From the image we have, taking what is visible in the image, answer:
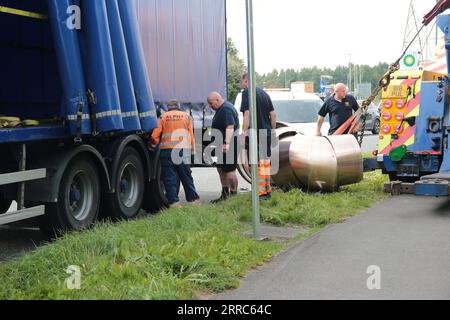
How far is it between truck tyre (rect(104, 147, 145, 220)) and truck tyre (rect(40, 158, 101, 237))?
0.30 metres

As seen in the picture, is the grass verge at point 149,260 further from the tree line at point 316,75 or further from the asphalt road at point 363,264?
the tree line at point 316,75

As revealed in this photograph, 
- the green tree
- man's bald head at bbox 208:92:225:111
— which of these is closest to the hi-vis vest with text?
man's bald head at bbox 208:92:225:111

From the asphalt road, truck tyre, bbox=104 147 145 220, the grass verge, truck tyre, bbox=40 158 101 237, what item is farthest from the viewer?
truck tyre, bbox=104 147 145 220

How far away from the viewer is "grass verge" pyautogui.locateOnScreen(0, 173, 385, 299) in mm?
4957

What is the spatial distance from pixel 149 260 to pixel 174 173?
13.0 feet

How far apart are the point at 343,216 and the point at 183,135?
2469 mm

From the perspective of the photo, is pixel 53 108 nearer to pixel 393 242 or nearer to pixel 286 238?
pixel 286 238

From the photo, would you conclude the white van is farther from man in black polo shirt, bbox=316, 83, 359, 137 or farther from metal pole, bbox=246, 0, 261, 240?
metal pole, bbox=246, 0, 261, 240

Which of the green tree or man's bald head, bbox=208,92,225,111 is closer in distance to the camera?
man's bald head, bbox=208,92,225,111

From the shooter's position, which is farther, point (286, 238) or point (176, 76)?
point (176, 76)

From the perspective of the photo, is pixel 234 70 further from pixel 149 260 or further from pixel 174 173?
pixel 149 260

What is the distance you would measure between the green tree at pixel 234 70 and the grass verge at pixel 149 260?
1317 inches
